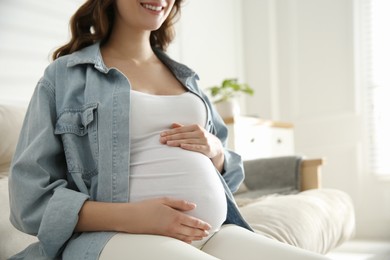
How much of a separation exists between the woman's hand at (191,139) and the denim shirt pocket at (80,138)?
14 centimetres

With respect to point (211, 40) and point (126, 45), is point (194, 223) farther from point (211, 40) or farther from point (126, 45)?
point (211, 40)

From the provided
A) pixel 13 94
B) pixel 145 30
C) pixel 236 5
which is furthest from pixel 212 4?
pixel 145 30

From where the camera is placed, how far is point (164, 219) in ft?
3.12

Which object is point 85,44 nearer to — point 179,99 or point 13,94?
point 179,99

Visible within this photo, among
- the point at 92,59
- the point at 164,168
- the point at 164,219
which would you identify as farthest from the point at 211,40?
the point at 164,219

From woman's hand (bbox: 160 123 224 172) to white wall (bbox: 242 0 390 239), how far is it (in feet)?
9.04

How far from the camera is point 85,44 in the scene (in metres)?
1.24

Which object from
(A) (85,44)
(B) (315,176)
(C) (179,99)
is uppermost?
(A) (85,44)

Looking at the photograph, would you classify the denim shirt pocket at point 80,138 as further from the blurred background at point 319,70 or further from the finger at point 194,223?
the blurred background at point 319,70

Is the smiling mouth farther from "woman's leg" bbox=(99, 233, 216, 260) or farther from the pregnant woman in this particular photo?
"woman's leg" bbox=(99, 233, 216, 260)

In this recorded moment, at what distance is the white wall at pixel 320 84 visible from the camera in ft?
12.2

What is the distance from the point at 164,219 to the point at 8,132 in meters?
0.66

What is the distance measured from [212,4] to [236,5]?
397mm

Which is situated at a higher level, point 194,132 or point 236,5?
point 236,5
